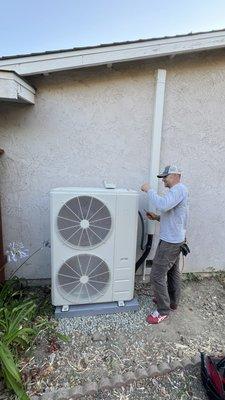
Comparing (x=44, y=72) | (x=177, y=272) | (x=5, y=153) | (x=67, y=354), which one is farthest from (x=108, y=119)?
(x=67, y=354)

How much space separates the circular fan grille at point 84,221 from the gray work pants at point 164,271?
0.74 m

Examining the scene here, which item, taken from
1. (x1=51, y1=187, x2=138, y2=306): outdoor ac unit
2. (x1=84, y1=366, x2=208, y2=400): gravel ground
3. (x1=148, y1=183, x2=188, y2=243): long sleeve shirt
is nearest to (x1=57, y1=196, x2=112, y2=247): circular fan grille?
(x1=51, y1=187, x2=138, y2=306): outdoor ac unit

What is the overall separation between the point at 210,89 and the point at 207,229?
2239mm

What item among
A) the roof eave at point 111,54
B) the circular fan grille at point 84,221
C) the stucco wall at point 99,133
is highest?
the roof eave at point 111,54

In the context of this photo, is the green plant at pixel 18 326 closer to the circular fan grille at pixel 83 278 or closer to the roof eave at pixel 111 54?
the circular fan grille at pixel 83 278

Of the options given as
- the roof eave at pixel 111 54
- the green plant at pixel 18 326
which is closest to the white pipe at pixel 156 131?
the roof eave at pixel 111 54

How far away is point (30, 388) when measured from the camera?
238 centimetres

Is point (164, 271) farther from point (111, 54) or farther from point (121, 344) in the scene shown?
point (111, 54)

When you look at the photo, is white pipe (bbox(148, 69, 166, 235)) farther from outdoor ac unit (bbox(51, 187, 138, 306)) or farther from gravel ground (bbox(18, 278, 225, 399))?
gravel ground (bbox(18, 278, 225, 399))

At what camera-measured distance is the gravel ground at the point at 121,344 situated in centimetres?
257

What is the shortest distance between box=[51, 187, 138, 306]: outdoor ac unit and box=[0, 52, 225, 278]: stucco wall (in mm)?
749

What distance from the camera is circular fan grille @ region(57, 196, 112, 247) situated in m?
3.12

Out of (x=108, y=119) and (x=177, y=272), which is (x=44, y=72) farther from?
(x=177, y=272)

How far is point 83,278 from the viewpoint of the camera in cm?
334
